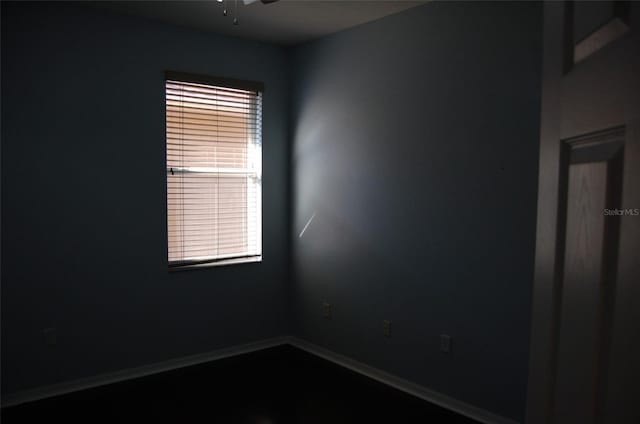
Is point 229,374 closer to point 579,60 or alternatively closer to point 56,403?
point 56,403

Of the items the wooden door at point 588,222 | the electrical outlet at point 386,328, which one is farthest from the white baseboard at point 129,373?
the wooden door at point 588,222

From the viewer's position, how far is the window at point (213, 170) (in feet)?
12.5

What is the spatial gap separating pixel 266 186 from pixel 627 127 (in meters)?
3.69

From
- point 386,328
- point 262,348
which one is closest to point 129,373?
point 262,348

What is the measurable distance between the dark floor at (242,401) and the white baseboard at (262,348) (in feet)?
0.18

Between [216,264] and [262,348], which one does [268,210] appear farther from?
[262,348]

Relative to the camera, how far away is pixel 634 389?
667 millimetres

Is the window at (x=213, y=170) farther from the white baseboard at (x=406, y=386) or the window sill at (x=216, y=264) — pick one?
the white baseboard at (x=406, y=386)

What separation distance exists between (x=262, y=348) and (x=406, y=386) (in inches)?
53.3

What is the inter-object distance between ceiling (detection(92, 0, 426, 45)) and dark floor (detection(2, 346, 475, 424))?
2.52 metres

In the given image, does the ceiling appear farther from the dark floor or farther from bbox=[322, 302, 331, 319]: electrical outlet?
the dark floor

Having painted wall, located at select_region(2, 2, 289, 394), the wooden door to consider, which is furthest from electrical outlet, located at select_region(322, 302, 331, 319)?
→ the wooden door

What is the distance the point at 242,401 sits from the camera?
3.30m

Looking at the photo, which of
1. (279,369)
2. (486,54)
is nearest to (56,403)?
(279,369)
